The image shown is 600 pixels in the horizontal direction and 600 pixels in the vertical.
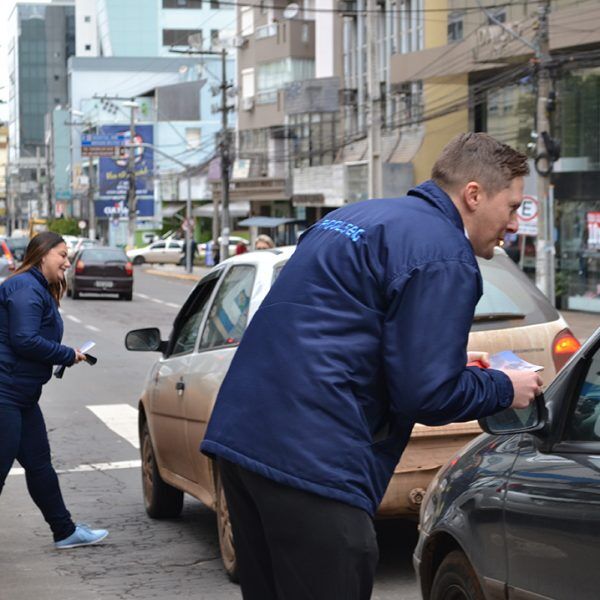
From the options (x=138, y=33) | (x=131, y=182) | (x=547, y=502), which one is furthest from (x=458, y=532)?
(x=138, y=33)

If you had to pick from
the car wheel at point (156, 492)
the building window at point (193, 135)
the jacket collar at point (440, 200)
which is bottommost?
the car wheel at point (156, 492)

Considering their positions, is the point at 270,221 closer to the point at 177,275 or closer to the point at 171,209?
the point at 177,275

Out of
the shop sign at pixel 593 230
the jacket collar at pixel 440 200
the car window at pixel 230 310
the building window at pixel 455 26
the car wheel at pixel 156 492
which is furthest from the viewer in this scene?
the building window at pixel 455 26

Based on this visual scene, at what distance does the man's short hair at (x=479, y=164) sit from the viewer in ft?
11.4

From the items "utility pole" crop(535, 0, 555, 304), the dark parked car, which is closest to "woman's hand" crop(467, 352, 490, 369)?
"utility pole" crop(535, 0, 555, 304)

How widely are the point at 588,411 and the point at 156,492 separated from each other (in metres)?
5.23

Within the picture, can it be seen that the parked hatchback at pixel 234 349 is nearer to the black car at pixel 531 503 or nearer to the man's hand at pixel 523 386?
the black car at pixel 531 503

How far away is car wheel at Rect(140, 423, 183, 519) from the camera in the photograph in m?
8.84

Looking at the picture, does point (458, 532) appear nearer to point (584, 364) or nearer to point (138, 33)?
point (584, 364)

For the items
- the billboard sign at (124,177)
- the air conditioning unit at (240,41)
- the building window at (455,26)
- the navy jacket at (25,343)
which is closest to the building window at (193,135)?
the billboard sign at (124,177)

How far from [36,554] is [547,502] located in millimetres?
4797

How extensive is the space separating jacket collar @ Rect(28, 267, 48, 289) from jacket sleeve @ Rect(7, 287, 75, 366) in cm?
11

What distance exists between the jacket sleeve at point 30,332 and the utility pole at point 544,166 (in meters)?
20.6

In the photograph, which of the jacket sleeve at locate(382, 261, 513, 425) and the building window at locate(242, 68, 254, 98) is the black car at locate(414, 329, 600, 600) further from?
the building window at locate(242, 68, 254, 98)
